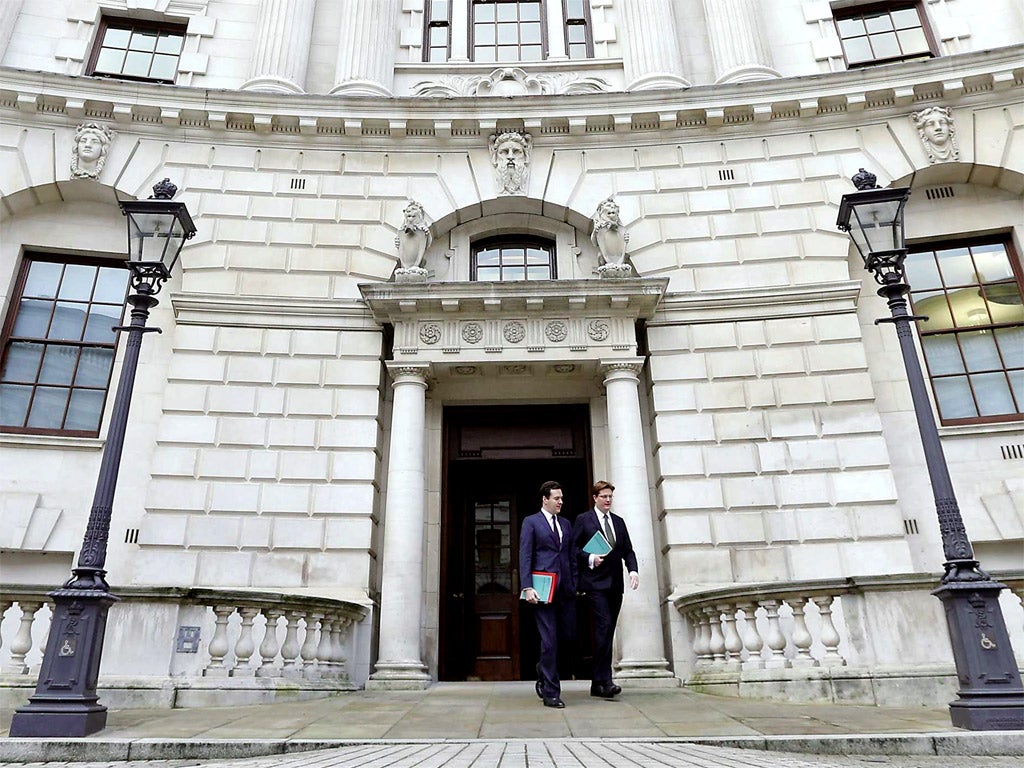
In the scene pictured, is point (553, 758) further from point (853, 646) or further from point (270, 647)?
point (270, 647)

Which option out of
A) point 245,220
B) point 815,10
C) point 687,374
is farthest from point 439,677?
point 815,10

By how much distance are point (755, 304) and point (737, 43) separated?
6.42 metres

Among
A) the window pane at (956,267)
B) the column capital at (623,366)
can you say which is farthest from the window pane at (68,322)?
the window pane at (956,267)

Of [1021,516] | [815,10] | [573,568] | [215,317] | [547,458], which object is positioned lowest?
[573,568]

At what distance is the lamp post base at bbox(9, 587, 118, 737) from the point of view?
5.85m

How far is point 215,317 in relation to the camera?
1274cm

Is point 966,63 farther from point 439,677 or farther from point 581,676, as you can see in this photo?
point 439,677

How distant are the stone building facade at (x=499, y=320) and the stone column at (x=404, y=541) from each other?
0.06 metres

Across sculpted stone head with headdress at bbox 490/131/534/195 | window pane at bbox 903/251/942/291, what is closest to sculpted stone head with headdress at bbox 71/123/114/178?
sculpted stone head with headdress at bbox 490/131/534/195

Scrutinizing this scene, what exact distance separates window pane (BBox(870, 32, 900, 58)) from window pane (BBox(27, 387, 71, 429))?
18.3 meters

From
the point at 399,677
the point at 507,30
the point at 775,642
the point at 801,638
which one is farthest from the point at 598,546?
the point at 507,30

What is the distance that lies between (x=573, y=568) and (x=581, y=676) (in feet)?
17.1

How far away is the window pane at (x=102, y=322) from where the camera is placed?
1330 centimetres

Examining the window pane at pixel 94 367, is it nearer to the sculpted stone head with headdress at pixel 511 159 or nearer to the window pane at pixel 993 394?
the sculpted stone head with headdress at pixel 511 159
